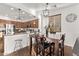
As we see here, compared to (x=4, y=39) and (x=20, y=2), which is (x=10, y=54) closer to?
(x=4, y=39)

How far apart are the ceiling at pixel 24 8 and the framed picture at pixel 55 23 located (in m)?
0.15

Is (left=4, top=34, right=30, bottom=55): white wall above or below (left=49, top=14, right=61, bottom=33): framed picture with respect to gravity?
below

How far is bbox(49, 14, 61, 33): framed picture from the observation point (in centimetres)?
178

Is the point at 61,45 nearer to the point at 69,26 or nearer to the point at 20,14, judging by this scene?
the point at 69,26

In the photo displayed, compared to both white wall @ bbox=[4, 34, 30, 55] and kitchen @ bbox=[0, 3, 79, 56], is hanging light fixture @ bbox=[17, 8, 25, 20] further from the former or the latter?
white wall @ bbox=[4, 34, 30, 55]

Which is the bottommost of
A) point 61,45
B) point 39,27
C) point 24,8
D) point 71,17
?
point 61,45

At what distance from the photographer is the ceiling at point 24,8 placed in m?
1.72

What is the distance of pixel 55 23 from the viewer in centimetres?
181

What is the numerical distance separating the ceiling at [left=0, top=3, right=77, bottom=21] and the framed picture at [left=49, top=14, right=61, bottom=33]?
0.15 meters

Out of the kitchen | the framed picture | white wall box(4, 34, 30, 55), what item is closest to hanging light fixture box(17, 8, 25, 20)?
the kitchen

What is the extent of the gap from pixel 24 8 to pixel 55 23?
1.73ft

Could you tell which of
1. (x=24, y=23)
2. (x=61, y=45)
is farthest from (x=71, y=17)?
(x=24, y=23)

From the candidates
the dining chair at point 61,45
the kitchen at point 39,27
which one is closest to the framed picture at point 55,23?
the kitchen at point 39,27

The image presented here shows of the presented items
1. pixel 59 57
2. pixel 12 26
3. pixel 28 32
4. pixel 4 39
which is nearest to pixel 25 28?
pixel 28 32
